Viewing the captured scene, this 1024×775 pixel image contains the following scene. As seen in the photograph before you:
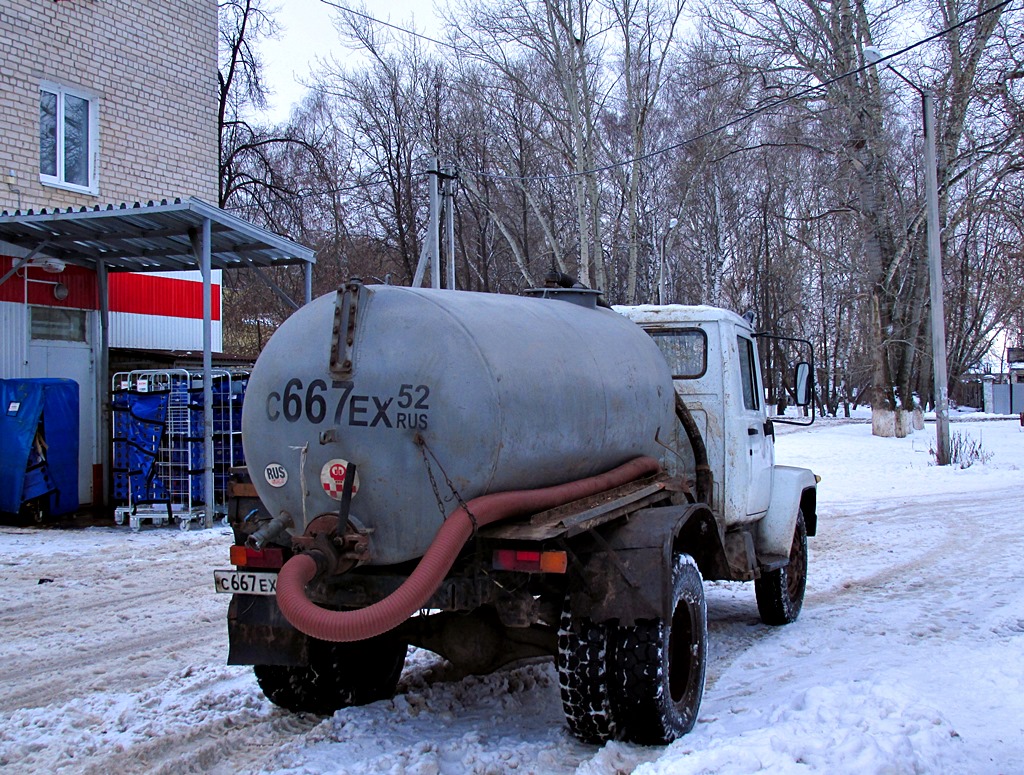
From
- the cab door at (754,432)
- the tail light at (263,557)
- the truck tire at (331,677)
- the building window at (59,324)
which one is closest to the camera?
the tail light at (263,557)

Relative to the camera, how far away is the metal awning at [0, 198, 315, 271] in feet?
37.3

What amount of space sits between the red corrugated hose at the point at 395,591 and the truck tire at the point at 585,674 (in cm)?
69

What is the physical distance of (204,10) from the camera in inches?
695

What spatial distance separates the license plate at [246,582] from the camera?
4.16 meters

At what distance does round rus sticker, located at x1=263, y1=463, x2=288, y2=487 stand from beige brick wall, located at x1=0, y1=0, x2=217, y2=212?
39.1ft

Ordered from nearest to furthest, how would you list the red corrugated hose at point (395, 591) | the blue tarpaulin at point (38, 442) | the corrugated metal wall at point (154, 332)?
the red corrugated hose at point (395, 591) < the blue tarpaulin at point (38, 442) < the corrugated metal wall at point (154, 332)

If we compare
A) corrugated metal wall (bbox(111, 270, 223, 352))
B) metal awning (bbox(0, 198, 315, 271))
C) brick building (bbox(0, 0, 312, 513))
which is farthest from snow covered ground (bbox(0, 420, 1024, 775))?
corrugated metal wall (bbox(111, 270, 223, 352))

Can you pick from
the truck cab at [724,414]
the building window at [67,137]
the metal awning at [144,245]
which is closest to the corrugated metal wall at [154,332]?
the metal awning at [144,245]

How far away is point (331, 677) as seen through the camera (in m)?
4.95

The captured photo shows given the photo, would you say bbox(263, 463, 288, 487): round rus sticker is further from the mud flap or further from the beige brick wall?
the beige brick wall

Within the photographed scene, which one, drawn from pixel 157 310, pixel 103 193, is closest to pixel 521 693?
pixel 157 310

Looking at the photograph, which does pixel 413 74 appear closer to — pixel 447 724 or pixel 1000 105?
pixel 1000 105

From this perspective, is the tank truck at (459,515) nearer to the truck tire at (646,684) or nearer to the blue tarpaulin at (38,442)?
the truck tire at (646,684)

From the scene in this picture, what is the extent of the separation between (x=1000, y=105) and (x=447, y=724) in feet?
71.0
